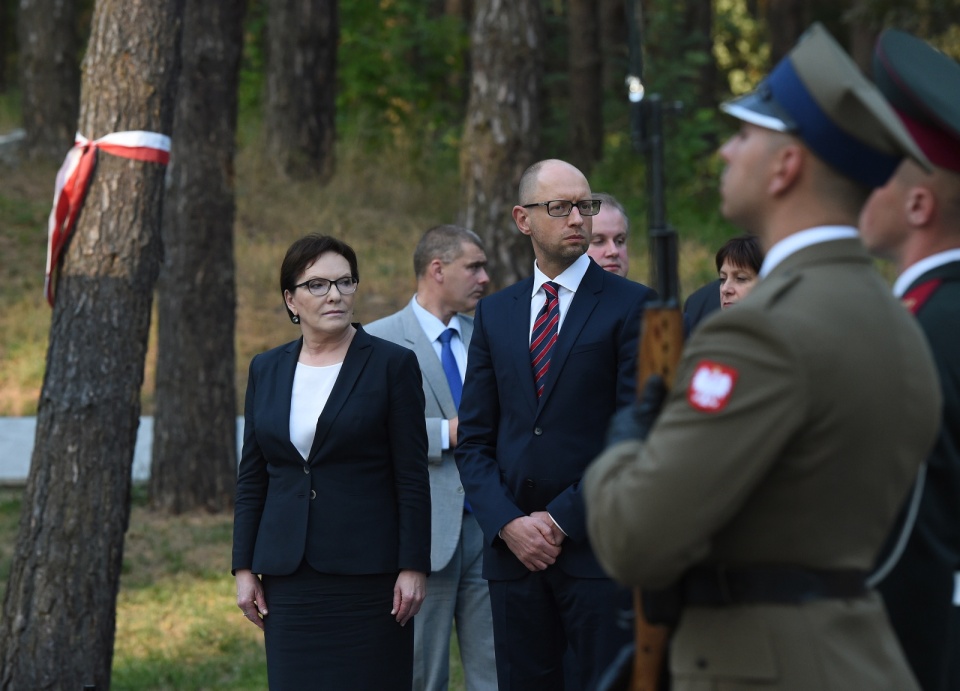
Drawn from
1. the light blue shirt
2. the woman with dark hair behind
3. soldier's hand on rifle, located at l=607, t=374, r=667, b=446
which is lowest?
soldier's hand on rifle, located at l=607, t=374, r=667, b=446

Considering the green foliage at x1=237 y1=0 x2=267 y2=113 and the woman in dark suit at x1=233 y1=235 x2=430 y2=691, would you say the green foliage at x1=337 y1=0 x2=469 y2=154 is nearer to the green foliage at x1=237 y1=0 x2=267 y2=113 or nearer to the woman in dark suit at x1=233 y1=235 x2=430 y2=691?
the green foliage at x1=237 y1=0 x2=267 y2=113

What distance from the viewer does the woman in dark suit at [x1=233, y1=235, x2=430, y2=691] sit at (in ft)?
16.0

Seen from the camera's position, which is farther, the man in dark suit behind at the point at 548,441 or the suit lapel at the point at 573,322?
the suit lapel at the point at 573,322

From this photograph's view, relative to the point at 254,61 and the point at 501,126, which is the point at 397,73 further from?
the point at 501,126

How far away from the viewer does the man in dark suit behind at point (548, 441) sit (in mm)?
4609

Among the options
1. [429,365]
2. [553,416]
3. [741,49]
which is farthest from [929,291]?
[741,49]

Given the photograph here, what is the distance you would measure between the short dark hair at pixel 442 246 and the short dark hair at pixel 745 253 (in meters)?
1.28

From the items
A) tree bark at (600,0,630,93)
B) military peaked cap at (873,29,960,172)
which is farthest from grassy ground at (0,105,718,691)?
military peaked cap at (873,29,960,172)

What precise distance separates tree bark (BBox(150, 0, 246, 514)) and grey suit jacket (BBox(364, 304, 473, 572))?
4.84 meters

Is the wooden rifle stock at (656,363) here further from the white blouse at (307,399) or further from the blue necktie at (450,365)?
the blue necktie at (450,365)

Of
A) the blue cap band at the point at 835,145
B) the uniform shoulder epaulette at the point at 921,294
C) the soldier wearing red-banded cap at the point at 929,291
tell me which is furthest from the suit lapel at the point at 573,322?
the blue cap band at the point at 835,145

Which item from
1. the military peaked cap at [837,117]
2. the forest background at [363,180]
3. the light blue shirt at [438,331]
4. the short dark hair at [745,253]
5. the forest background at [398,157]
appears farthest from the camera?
the forest background at [398,157]

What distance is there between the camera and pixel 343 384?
4938mm

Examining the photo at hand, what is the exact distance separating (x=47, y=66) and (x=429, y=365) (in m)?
14.0
